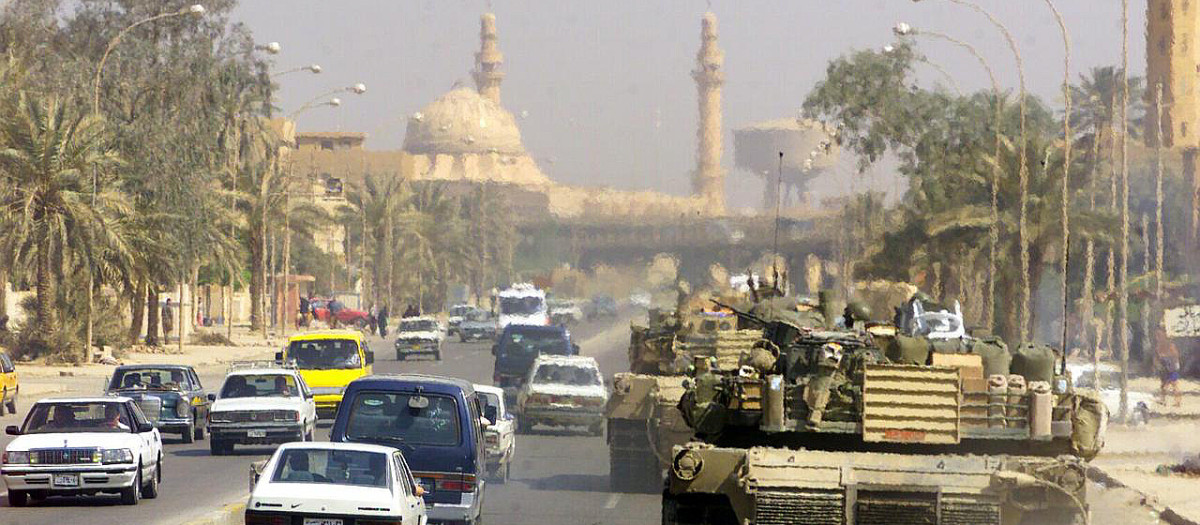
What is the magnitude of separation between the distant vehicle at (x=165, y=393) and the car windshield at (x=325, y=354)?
3058 mm

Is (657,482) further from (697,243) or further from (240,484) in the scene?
(697,243)

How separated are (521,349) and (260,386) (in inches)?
490

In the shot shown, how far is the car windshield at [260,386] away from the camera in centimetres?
2941

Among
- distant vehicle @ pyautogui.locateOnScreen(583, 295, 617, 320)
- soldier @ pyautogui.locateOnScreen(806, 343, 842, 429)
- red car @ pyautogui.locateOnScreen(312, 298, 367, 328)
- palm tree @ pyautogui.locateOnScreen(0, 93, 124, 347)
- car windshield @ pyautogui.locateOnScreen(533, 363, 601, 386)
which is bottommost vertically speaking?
distant vehicle @ pyautogui.locateOnScreen(583, 295, 617, 320)

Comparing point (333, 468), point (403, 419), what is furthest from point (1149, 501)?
point (333, 468)

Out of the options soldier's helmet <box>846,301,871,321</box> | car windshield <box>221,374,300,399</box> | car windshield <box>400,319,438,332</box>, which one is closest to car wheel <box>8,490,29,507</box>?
car windshield <box>221,374,300,399</box>

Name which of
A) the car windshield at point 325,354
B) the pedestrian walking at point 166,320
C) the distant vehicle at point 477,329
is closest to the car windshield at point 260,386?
the car windshield at point 325,354

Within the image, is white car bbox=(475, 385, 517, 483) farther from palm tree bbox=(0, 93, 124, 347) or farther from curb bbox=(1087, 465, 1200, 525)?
palm tree bbox=(0, 93, 124, 347)

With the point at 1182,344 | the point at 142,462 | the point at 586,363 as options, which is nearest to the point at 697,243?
the point at 1182,344

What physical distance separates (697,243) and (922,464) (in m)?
168

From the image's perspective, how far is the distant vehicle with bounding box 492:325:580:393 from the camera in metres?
41.1

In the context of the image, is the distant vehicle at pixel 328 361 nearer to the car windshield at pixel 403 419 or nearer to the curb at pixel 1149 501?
the curb at pixel 1149 501

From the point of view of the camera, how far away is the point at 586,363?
3394 cm

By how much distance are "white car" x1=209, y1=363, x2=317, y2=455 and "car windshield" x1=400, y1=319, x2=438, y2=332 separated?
3166cm
